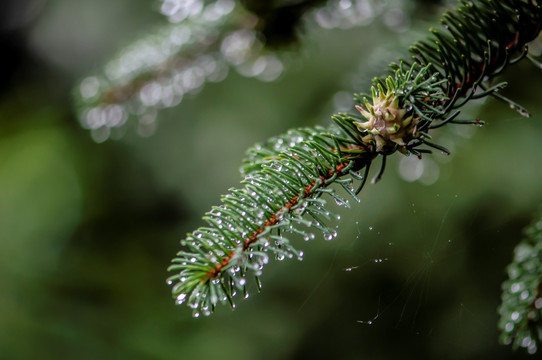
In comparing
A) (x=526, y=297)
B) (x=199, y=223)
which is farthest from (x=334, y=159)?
(x=199, y=223)

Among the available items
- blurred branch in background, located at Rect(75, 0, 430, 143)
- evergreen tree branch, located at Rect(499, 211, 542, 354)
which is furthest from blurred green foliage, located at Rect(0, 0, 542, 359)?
evergreen tree branch, located at Rect(499, 211, 542, 354)

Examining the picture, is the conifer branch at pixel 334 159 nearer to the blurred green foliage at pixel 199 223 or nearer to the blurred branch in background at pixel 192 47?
the blurred branch in background at pixel 192 47

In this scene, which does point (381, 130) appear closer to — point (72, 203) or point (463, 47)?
point (463, 47)

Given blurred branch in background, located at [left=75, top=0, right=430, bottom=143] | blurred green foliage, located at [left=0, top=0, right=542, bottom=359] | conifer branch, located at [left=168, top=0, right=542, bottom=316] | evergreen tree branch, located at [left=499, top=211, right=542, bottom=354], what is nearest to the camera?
conifer branch, located at [left=168, top=0, right=542, bottom=316]

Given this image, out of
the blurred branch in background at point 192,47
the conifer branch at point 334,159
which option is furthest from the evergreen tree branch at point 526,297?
the blurred branch in background at point 192,47

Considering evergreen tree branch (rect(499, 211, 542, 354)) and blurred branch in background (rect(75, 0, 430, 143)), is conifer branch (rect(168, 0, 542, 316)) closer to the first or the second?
evergreen tree branch (rect(499, 211, 542, 354))

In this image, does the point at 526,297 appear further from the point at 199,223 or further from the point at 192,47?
the point at 199,223

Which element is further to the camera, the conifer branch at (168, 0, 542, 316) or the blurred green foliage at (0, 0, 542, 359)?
the blurred green foliage at (0, 0, 542, 359)
